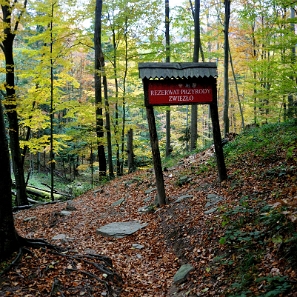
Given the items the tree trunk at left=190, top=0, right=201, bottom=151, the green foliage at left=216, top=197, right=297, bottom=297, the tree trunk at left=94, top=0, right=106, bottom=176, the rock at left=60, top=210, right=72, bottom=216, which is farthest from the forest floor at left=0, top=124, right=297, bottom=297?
the tree trunk at left=94, top=0, right=106, bottom=176

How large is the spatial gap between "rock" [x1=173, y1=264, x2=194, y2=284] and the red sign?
4.20 metres

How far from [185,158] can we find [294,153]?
19.4 ft

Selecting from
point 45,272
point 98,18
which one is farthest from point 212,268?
point 98,18

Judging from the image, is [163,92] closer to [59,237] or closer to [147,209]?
[147,209]

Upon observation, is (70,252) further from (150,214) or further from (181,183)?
(181,183)

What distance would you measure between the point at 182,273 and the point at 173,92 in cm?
458

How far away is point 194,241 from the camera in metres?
5.70

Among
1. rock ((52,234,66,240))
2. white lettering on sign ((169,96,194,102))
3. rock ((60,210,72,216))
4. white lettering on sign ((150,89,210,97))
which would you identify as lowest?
rock ((60,210,72,216))

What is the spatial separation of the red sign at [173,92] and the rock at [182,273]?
4.20 metres

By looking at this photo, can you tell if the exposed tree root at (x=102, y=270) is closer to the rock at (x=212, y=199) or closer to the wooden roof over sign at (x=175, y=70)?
the rock at (x=212, y=199)

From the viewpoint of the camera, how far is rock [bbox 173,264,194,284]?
15.7ft

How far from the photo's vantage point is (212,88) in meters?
7.86

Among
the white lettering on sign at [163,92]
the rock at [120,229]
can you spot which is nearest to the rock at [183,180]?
the rock at [120,229]

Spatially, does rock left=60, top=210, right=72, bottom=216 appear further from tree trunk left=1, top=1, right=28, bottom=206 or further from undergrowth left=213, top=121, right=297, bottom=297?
undergrowth left=213, top=121, right=297, bottom=297
